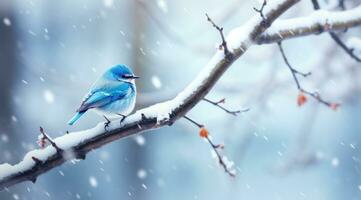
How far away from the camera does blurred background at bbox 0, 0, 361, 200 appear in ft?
14.9

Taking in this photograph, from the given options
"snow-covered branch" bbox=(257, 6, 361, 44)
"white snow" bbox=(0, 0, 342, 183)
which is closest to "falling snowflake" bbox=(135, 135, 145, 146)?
"snow-covered branch" bbox=(257, 6, 361, 44)

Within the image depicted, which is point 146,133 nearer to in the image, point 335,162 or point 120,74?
point 335,162

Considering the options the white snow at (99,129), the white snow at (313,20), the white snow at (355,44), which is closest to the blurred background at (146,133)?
the white snow at (355,44)

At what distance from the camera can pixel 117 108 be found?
1505 mm

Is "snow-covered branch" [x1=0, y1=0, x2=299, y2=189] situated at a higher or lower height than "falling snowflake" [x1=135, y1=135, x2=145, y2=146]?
higher

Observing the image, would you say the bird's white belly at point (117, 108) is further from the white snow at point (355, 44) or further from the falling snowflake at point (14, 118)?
the falling snowflake at point (14, 118)

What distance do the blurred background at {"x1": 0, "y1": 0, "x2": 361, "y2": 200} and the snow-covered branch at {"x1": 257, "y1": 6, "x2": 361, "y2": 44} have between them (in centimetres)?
185

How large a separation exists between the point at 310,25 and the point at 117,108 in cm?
61

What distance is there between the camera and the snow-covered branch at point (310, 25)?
1.58m

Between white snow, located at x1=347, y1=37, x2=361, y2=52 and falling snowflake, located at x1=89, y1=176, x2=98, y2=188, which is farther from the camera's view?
falling snowflake, located at x1=89, y1=176, x2=98, y2=188

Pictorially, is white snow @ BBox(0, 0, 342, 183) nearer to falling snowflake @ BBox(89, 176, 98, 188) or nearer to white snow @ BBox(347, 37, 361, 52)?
white snow @ BBox(347, 37, 361, 52)

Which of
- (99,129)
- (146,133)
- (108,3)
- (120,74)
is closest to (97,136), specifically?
(99,129)

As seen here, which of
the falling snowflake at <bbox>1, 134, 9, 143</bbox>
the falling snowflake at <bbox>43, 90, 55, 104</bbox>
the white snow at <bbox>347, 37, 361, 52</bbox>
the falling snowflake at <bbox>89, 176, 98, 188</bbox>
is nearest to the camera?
the white snow at <bbox>347, 37, 361, 52</bbox>

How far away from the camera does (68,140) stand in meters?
1.38
